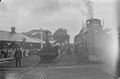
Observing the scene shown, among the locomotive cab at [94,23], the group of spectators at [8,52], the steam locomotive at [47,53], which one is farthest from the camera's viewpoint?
the group of spectators at [8,52]

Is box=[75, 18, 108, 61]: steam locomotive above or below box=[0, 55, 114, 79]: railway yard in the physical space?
above

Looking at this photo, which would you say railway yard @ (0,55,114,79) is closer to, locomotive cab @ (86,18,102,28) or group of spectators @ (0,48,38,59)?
locomotive cab @ (86,18,102,28)

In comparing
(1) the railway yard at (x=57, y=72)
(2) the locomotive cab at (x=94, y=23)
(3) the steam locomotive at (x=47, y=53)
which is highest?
(2) the locomotive cab at (x=94, y=23)

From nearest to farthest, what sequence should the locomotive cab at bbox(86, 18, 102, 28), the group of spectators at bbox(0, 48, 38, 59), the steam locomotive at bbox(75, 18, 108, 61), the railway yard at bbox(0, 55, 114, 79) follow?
the railway yard at bbox(0, 55, 114, 79) < the steam locomotive at bbox(75, 18, 108, 61) < the locomotive cab at bbox(86, 18, 102, 28) < the group of spectators at bbox(0, 48, 38, 59)

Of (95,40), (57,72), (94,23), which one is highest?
(94,23)

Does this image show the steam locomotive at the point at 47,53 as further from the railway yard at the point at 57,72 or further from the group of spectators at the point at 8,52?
the railway yard at the point at 57,72

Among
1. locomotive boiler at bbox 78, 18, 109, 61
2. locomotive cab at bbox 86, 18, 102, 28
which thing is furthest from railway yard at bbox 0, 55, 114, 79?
locomotive cab at bbox 86, 18, 102, 28

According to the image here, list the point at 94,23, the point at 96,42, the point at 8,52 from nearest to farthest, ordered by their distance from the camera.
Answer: the point at 96,42 → the point at 94,23 → the point at 8,52

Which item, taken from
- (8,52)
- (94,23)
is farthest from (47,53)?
(8,52)

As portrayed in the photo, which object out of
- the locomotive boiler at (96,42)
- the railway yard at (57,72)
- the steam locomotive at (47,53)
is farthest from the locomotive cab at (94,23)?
the railway yard at (57,72)

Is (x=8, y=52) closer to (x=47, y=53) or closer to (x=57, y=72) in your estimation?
(x=47, y=53)

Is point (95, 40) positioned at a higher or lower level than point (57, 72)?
higher

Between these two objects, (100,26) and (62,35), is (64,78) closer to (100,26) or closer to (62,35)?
(100,26)

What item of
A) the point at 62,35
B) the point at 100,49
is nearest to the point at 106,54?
the point at 100,49
